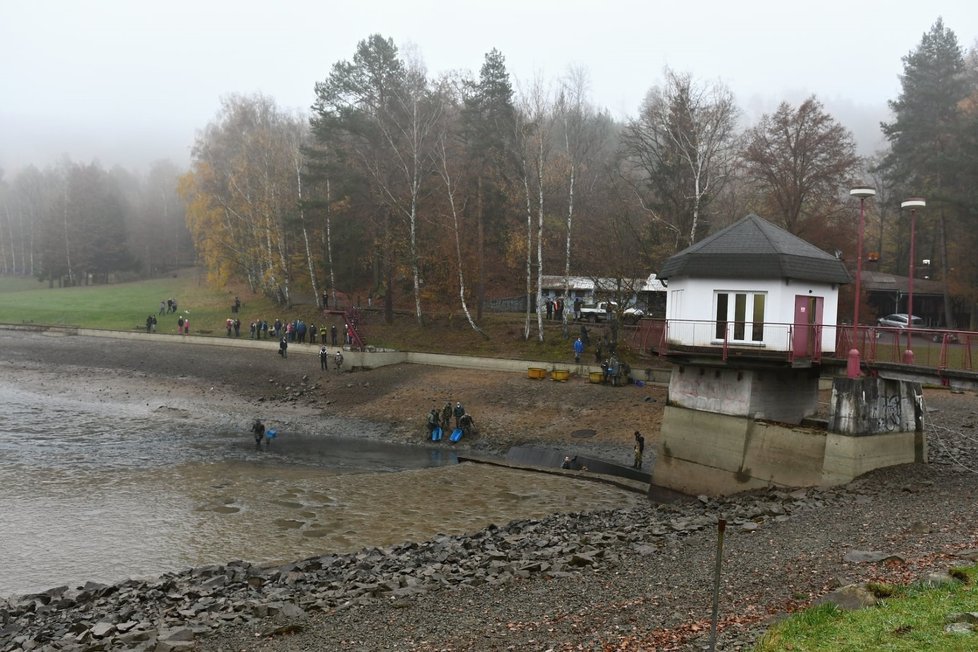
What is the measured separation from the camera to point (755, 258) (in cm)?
1978

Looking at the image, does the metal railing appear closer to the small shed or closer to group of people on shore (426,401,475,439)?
the small shed

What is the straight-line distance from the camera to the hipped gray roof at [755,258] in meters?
19.5

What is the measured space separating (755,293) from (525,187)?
2343 centimetres

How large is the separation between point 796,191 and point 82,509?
3864 centimetres

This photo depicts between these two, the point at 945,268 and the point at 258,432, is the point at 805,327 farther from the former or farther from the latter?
the point at 945,268

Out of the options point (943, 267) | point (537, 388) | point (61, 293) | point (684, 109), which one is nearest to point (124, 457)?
point (537, 388)

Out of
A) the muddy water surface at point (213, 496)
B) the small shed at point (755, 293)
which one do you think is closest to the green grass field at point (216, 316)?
the muddy water surface at point (213, 496)

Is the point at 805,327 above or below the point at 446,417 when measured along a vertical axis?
above

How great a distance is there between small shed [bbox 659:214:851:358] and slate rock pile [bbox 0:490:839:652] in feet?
15.4

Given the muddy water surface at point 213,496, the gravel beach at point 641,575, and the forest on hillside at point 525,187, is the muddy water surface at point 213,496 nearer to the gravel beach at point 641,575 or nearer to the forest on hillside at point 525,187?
the gravel beach at point 641,575

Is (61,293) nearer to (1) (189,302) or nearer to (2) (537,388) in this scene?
(1) (189,302)

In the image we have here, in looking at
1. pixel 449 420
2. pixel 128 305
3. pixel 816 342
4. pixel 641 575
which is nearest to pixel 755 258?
pixel 816 342

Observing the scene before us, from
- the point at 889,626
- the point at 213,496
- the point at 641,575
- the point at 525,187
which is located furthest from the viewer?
the point at 525,187

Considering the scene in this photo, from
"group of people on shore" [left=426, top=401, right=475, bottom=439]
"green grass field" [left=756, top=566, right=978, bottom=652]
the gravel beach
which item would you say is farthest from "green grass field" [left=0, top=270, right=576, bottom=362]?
"green grass field" [left=756, top=566, right=978, bottom=652]
